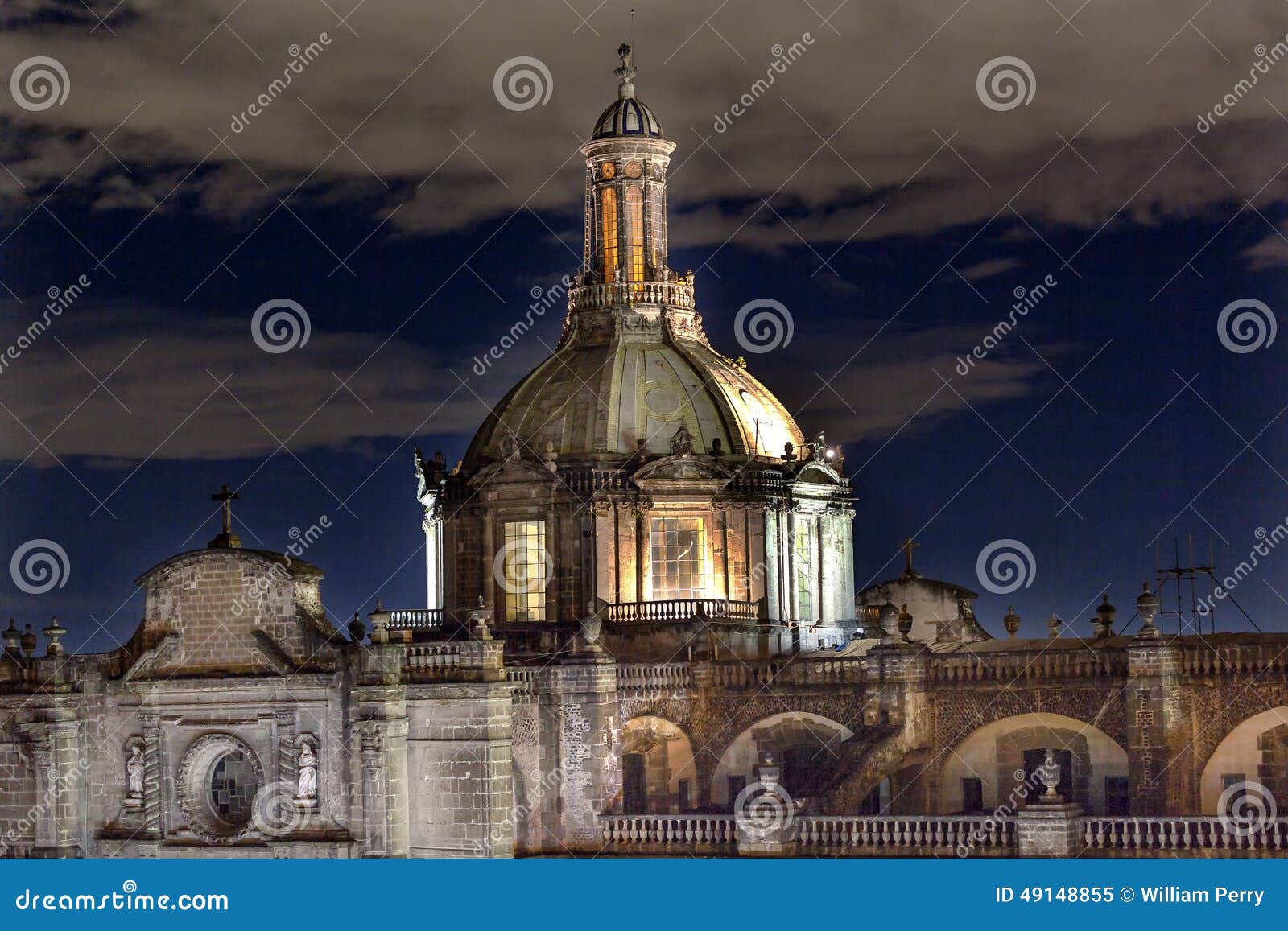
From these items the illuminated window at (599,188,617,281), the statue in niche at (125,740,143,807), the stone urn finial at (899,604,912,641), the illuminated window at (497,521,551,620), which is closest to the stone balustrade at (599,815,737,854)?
the stone urn finial at (899,604,912,641)

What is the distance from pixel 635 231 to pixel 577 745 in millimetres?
18821

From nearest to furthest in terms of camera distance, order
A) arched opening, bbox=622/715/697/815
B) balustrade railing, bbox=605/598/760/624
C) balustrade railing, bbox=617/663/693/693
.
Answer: balustrade railing, bbox=617/663/693/693 < arched opening, bbox=622/715/697/815 < balustrade railing, bbox=605/598/760/624

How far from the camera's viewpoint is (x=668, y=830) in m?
68.0

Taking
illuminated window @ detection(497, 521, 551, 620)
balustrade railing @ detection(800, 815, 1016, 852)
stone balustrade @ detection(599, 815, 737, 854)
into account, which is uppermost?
illuminated window @ detection(497, 521, 551, 620)

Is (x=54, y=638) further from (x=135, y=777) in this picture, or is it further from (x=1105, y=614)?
(x=1105, y=614)

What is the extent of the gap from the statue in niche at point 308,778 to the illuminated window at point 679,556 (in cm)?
1514

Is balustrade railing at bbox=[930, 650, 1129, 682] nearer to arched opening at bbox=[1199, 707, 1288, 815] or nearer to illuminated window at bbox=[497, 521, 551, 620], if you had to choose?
arched opening at bbox=[1199, 707, 1288, 815]

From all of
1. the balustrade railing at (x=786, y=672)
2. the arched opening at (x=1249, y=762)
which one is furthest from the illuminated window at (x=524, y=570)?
the arched opening at (x=1249, y=762)

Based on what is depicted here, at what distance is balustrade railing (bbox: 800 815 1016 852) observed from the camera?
64125mm

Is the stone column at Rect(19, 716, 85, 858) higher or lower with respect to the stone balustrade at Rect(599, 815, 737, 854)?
higher

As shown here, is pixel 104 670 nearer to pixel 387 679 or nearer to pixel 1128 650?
A: pixel 387 679

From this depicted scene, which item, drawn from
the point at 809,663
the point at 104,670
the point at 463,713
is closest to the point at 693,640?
the point at 809,663

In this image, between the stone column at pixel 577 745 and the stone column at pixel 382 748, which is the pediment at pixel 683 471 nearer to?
the stone column at pixel 577 745

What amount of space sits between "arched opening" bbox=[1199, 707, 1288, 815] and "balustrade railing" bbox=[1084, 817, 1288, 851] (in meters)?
3.76
